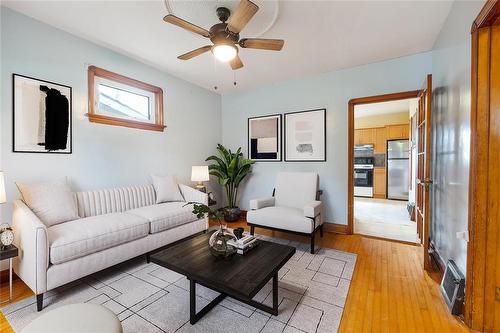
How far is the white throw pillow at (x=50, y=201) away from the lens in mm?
2115

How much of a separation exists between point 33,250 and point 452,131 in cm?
367

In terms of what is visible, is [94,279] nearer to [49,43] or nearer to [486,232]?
[49,43]

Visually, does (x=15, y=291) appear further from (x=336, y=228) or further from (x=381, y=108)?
(x=381, y=108)

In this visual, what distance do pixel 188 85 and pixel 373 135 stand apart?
567 centimetres

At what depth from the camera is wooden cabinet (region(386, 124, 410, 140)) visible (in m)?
6.35

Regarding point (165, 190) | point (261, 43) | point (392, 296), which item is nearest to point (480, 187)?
point (392, 296)

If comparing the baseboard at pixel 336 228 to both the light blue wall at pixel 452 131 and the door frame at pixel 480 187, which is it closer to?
the light blue wall at pixel 452 131

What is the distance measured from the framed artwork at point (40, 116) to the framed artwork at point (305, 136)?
3.19 m

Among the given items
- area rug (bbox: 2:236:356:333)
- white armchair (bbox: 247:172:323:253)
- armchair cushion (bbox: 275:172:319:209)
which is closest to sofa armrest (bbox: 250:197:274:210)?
white armchair (bbox: 247:172:323:253)

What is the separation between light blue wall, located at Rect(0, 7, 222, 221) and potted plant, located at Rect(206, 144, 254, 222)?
52 centimetres

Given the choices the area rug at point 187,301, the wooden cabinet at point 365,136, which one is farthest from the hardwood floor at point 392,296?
the wooden cabinet at point 365,136

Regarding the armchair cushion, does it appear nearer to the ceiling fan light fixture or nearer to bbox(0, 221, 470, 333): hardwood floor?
bbox(0, 221, 470, 333): hardwood floor

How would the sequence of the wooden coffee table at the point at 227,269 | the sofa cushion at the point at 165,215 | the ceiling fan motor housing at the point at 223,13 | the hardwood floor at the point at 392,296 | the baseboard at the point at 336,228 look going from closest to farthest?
1. the wooden coffee table at the point at 227,269
2. the hardwood floor at the point at 392,296
3. the ceiling fan motor housing at the point at 223,13
4. the sofa cushion at the point at 165,215
5. the baseboard at the point at 336,228

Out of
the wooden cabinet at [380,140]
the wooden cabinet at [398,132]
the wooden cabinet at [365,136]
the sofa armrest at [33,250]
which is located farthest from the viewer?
the wooden cabinet at [365,136]
